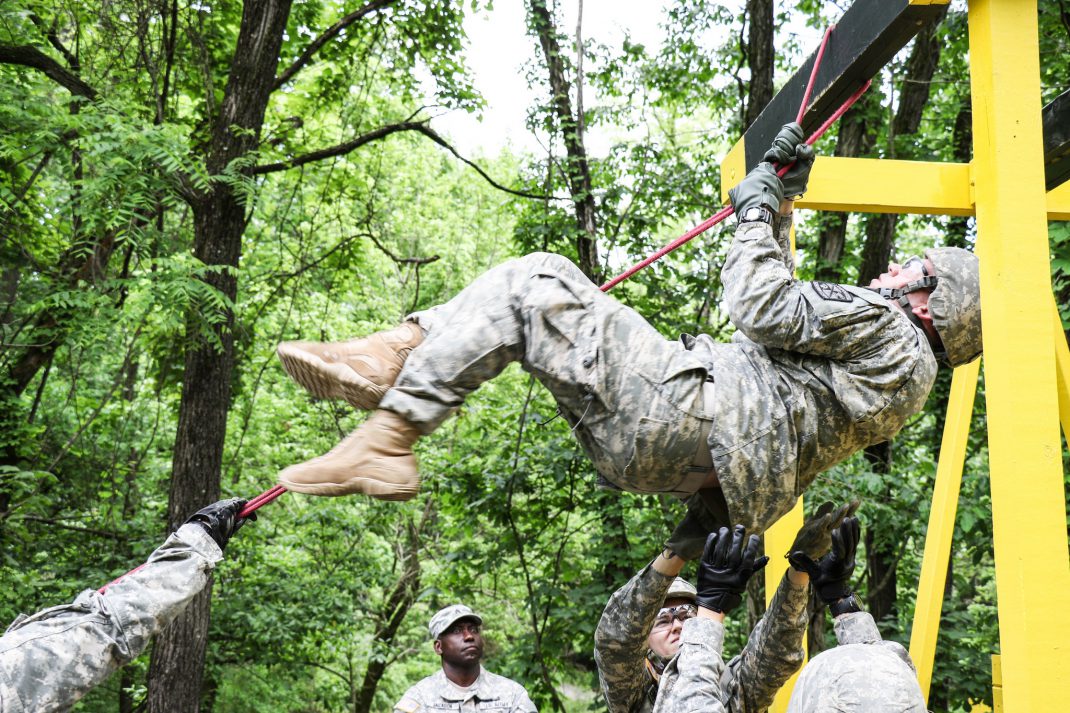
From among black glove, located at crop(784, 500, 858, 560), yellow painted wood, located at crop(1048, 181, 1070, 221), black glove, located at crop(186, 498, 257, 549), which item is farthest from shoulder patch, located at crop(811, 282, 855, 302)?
black glove, located at crop(186, 498, 257, 549)

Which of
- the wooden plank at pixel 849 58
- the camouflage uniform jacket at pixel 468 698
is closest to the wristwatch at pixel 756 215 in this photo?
the wooden plank at pixel 849 58

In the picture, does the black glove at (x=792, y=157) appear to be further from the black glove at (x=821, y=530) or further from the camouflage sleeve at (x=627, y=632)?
the camouflage sleeve at (x=627, y=632)

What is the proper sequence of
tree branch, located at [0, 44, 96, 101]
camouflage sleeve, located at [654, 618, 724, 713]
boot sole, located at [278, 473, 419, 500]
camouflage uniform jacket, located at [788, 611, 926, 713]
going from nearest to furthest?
1. camouflage uniform jacket, located at [788, 611, 926, 713]
2. boot sole, located at [278, 473, 419, 500]
3. camouflage sleeve, located at [654, 618, 724, 713]
4. tree branch, located at [0, 44, 96, 101]

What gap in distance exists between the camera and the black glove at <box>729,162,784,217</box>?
→ 2471 millimetres

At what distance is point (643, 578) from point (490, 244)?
12601 mm

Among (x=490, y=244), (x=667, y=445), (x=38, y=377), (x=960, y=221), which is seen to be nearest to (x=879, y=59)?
(x=667, y=445)

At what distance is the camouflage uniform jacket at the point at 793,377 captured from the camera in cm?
227

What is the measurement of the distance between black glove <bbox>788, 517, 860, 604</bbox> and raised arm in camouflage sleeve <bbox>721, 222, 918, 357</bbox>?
43 centimetres

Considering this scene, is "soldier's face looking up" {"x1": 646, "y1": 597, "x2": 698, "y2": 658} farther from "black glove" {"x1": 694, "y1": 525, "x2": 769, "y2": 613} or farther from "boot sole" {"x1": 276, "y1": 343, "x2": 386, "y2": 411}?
"boot sole" {"x1": 276, "y1": 343, "x2": 386, "y2": 411}

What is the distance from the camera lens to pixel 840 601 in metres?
2.46

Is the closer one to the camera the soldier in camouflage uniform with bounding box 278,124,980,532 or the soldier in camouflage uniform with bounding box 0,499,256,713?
the soldier in camouflage uniform with bounding box 278,124,980,532

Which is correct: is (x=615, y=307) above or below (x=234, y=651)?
above

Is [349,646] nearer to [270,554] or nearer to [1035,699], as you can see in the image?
[270,554]

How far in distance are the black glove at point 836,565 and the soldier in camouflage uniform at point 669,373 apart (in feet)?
0.50
